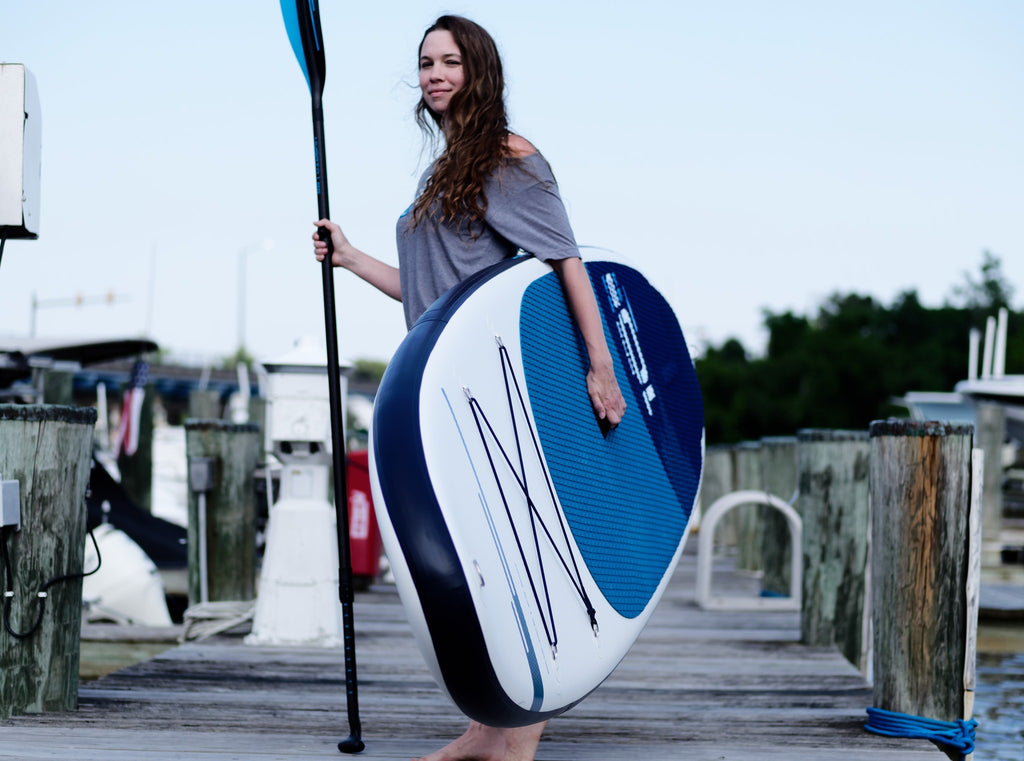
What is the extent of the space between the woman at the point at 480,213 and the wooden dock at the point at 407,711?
53 cm

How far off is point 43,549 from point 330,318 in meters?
1.00

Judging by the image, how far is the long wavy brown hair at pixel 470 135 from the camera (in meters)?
2.71

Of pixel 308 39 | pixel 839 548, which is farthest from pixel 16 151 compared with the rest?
pixel 839 548

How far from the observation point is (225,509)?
561cm

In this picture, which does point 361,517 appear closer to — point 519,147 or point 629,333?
point 629,333

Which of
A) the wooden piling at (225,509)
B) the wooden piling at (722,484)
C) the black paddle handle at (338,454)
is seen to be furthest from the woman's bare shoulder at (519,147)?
the wooden piling at (722,484)

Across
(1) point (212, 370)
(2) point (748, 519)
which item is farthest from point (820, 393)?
(2) point (748, 519)

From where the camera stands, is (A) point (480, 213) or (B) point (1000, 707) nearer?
(A) point (480, 213)

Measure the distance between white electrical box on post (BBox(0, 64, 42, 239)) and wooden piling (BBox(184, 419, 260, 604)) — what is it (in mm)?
2385

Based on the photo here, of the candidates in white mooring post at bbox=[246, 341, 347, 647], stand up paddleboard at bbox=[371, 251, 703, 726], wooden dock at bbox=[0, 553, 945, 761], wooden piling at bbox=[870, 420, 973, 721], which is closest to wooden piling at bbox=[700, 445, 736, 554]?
wooden dock at bbox=[0, 553, 945, 761]

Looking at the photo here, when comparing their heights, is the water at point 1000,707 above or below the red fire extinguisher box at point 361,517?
below

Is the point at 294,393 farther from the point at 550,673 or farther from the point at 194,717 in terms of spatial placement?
the point at 550,673

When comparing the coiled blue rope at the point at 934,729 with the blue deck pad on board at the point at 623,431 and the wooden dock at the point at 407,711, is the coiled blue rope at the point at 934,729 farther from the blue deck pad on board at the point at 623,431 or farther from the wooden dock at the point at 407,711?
the blue deck pad on board at the point at 623,431

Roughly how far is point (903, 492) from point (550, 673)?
4.29 ft
